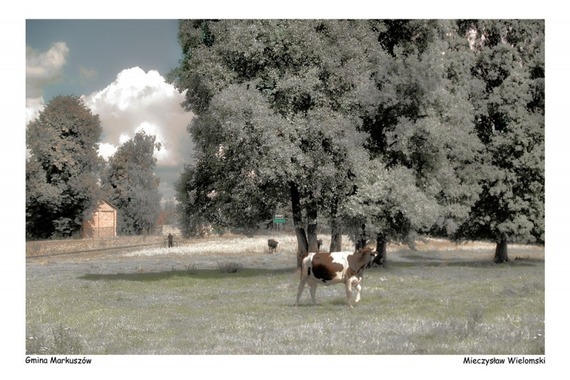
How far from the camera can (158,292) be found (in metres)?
31.1

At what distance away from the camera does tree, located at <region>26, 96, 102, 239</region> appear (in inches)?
3108

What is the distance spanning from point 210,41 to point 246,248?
34.8 m

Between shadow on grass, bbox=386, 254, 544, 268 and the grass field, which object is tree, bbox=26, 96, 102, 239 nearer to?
the grass field

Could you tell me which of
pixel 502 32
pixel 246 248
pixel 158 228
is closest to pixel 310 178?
pixel 502 32

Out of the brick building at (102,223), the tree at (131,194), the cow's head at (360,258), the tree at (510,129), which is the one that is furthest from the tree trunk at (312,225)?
the tree at (131,194)

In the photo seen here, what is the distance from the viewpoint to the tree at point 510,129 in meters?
44.0

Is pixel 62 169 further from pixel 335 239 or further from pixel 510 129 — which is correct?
pixel 510 129

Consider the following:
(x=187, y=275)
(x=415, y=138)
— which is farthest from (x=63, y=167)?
(x=415, y=138)

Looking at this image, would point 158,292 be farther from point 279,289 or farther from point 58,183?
point 58,183

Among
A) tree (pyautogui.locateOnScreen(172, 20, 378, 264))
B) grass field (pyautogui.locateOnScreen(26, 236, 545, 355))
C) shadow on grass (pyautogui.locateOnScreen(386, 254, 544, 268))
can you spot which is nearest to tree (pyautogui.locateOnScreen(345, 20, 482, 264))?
tree (pyautogui.locateOnScreen(172, 20, 378, 264))

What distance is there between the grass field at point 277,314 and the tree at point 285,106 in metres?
5.62

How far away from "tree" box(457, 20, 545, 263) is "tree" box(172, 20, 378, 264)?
13.5m

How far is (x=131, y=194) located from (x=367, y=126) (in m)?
73.4

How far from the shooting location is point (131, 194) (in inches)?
4112
